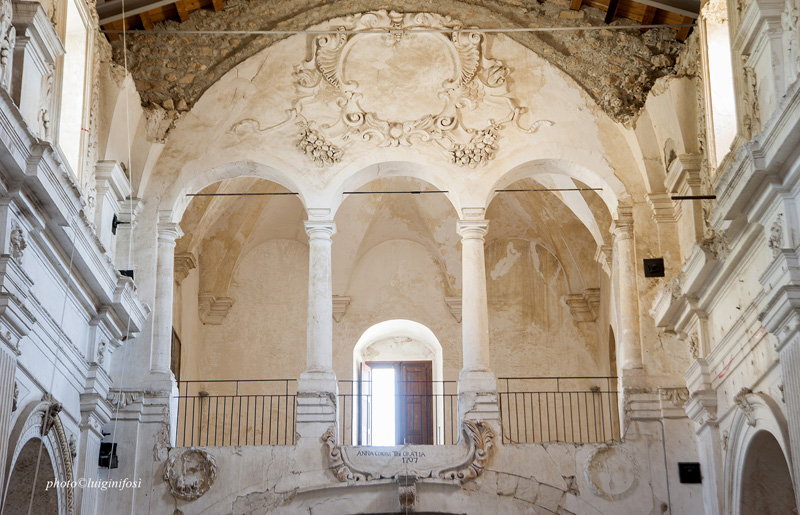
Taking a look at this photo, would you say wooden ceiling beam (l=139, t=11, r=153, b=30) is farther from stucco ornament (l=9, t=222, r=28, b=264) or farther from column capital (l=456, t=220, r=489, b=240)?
stucco ornament (l=9, t=222, r=28, b=264)

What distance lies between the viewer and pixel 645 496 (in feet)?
46.3

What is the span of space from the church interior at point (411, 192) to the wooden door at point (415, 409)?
37.7 inches

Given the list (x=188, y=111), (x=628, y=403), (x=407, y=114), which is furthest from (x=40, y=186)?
(x=628, y=403)

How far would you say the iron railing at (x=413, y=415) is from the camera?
741 inches

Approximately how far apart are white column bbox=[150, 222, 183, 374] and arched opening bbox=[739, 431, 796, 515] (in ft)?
23.0

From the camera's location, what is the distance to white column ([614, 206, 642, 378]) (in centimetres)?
1495

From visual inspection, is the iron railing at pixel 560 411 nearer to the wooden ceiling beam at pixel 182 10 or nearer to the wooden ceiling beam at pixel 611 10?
the wooden ceiling beam at pixel 611 10

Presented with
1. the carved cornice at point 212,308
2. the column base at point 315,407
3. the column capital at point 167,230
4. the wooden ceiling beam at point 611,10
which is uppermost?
the wooden ceiling beam at point 611,10

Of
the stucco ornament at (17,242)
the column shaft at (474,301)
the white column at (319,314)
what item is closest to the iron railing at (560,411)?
the column shaft at (474,301)

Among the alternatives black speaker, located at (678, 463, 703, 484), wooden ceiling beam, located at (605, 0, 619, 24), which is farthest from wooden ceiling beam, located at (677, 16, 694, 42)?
black speaker, located at (678, 463, 703, 484)

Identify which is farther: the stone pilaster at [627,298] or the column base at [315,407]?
the stone pilaster at [627,298]

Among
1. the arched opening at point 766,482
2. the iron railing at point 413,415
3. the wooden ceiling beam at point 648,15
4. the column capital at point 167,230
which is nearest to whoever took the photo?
the arched opening at point 766,482

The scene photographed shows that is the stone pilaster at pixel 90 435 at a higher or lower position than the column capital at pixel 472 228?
lower

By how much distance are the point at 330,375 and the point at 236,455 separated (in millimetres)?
1582
